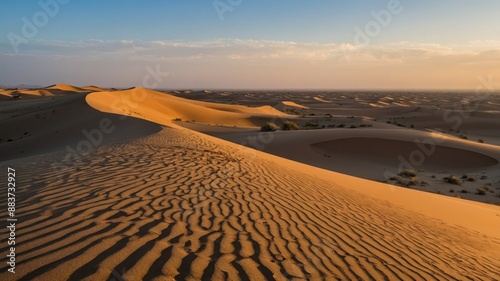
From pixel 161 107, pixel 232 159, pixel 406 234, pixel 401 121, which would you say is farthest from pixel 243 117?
pixel 406 234

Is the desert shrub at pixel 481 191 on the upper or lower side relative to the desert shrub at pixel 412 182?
upper

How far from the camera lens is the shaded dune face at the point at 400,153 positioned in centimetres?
1802

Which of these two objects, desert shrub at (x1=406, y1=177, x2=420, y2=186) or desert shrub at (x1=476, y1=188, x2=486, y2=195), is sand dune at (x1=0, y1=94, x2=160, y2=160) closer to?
desert shrub at (x1=406, y1=177, x2=420, y2=186)

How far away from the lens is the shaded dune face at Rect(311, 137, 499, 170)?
59.1ft

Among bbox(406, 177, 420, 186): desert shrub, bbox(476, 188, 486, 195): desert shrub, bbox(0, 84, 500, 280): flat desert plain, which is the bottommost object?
bbox(406, 177, 420, 186): desert shrub

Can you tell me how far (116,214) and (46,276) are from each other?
5.66 ft

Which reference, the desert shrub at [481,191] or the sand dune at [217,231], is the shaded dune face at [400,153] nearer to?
the desert shrub at [481,191]

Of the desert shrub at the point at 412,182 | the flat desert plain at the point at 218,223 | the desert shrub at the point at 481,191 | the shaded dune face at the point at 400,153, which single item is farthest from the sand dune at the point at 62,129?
the desert shrub at the point at 481,191

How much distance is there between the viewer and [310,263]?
3.91 meters

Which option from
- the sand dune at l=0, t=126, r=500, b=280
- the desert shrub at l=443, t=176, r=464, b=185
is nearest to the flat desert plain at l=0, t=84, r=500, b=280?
the sand dune at l=0, t=126, r=500, b=280

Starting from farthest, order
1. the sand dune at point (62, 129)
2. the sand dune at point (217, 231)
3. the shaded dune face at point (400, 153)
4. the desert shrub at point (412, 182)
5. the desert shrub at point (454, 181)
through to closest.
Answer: the shaded dune face at point (400, 153)
the sand dune at point (62, 129)
the desert shrub at point (454, 181)
the desert shrub at point (412, 182)
the sand dune at point (217, 231)

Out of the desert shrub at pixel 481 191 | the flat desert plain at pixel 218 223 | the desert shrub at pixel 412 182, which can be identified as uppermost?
the flat desert plain at pixel 218 223

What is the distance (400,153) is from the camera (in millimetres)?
19250

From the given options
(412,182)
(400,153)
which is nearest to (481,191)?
(412,182)
